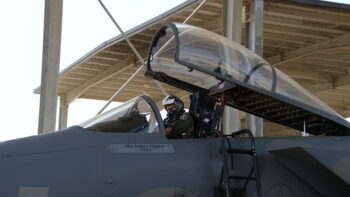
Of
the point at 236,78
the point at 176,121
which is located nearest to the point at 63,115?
the point at 176,121

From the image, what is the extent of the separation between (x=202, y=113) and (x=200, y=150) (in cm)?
74

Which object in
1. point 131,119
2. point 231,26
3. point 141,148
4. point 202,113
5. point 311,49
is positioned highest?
point 311,49

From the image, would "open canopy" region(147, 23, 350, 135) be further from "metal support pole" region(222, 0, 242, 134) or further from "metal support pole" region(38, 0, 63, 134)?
"metal support pole" region(222, 0, 242, 134)

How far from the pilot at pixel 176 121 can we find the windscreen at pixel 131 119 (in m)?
0.18

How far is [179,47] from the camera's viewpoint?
7031 millimetres

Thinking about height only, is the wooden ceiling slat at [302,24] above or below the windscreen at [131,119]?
above

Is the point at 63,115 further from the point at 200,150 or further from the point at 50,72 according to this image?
the point at 200,150

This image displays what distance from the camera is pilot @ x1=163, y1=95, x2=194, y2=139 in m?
7.07

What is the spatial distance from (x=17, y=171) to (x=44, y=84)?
24.8ft

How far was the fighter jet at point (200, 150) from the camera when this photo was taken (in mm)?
6203

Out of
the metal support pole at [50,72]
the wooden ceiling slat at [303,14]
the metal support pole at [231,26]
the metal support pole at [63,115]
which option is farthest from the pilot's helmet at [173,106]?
the metal support pole at [63,115]

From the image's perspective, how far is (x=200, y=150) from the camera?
7.00m

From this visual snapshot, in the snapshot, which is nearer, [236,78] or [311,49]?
[236,78]

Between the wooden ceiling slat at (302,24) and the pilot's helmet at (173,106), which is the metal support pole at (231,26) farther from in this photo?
the pilot's helmet at (173,106)
